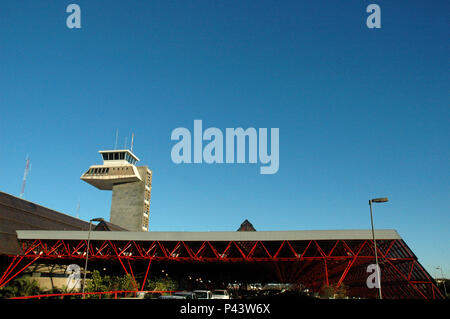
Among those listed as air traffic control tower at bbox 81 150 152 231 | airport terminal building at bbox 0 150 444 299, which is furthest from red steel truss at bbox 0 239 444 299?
air traffic control tower at bbox 81 150 152 231

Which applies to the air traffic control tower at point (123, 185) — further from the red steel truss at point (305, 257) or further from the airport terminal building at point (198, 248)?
the red steel truss at point (305, 257)

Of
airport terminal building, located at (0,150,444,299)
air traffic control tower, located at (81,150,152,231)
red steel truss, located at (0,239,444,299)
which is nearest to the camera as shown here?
red steel truss, located at (0,239,444,299)

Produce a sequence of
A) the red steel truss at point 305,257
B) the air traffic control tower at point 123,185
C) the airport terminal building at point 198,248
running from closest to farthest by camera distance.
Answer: the red steel truss at point 305,257, the airport terminal building at point 198,248, the air traffic control tower at point 123,185

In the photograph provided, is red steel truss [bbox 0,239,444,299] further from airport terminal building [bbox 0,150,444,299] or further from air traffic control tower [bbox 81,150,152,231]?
air traffic control tower [bbox 81,150,152,231]

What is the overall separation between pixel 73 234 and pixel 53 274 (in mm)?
21277

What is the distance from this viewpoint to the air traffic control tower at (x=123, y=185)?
433 ft

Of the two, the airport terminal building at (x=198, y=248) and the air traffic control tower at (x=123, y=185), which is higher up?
the air traffic control tower at (x=123, y=185)

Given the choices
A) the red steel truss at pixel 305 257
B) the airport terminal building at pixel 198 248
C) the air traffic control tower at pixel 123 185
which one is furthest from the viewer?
the air traffic control tower at pixel 123 185

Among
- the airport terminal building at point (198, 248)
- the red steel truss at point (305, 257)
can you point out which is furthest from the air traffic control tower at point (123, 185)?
the red steel truss at point (305, 257)

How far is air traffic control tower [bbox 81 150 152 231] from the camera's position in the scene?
132 m

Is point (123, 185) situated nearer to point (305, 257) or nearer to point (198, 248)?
point (198, 248)

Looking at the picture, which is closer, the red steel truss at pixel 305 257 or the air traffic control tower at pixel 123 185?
the red steel truss at pixel 305 257
